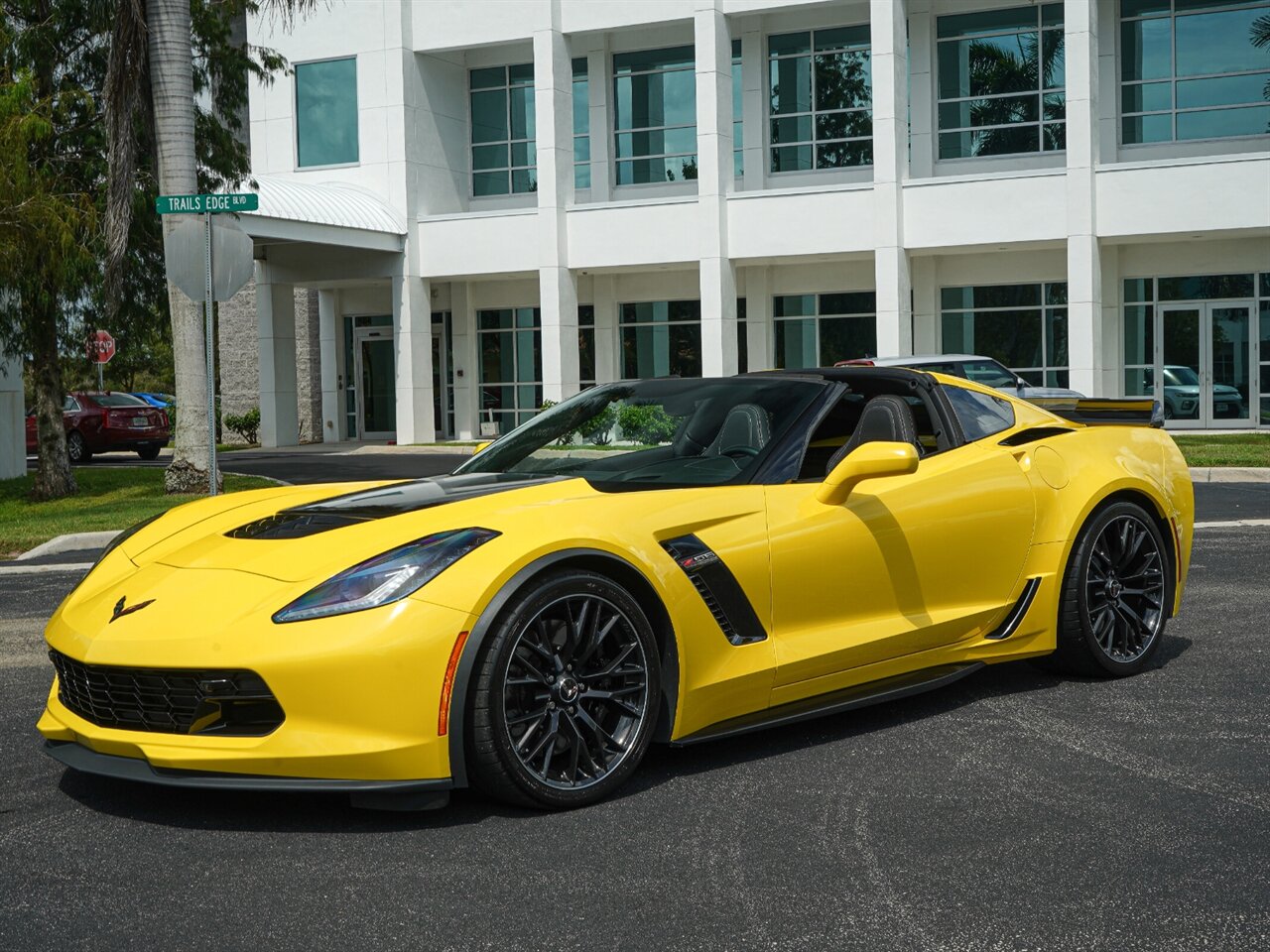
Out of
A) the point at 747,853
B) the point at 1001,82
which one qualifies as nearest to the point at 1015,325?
the point at 1001,82

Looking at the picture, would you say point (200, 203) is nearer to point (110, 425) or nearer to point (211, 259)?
point (211, 259)

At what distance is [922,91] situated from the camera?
107 feet

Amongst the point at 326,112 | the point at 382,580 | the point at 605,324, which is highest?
the point at 326,112

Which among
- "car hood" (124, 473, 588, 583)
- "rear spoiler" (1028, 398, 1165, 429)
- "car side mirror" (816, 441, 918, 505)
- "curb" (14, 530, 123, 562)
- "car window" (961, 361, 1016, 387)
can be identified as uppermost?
"car window" (961, 361, 1016, 387)

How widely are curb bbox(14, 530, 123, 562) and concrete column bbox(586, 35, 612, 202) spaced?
2292cm

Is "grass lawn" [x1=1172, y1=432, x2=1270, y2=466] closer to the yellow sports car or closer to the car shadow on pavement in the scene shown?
the yellow sports car

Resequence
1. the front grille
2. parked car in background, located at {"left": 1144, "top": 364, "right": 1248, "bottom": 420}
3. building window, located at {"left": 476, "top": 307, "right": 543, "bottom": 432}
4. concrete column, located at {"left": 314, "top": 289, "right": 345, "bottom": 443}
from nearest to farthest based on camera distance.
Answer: the front grille, parked car in background, located at {"left": 1144, "top": 364, "right": 1248, "bottom": 420}, building window, located at {"left": 476, "top": 307, "right": 543, "bottom": 432}, concrete column, located at {"left": 314, "top": 289, "right": 345, "bottom": 443}

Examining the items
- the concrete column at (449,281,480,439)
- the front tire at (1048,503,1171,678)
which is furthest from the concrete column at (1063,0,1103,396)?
the front tire at (1048,503,1171,678)

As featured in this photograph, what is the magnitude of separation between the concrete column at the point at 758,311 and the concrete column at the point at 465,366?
7.03m

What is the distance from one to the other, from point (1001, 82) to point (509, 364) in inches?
518

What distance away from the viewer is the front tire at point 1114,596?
636 centimetres

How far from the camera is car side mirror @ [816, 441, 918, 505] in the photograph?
5230 millimetres

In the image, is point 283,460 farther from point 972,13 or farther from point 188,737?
point 188,737

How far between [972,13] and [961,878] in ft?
101
